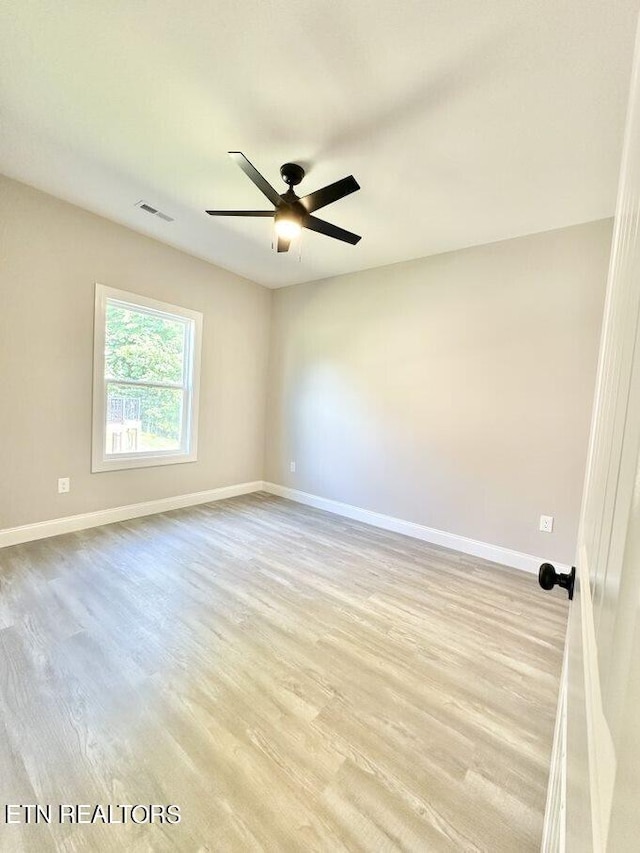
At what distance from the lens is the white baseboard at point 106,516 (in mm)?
2812

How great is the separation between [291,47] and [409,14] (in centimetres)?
50

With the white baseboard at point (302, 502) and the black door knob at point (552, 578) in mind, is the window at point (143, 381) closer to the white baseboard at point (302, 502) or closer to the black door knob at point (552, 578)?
the white baseboard at point (302, 502)

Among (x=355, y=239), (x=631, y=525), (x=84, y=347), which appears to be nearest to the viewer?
(x=631, y=525)

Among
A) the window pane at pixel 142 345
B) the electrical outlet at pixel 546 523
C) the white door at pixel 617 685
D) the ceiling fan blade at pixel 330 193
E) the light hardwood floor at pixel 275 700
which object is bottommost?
the light hardwood floor at pixel 275 700

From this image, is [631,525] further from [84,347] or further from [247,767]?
[84,347]

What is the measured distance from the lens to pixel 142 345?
11.5 feet

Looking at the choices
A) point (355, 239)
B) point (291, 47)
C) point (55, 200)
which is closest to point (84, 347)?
point (55, 200)

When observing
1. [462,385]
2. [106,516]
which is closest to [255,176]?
[462,385]

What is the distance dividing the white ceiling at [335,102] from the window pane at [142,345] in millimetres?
997

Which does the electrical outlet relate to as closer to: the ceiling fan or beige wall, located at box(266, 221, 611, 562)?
beige wall, located at box(266, 221, 611, 562)

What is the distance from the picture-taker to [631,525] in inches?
10.3

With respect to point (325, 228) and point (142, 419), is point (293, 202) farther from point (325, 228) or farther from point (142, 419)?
point (142, 419)

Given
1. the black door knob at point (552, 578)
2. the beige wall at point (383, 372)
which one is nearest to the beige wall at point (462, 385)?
the beige wall at point (383, 372)

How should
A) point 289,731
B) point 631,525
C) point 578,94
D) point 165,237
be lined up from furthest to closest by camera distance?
1. point 165,237
2. point 578,94
3. point 289,731
4. point 631,525
